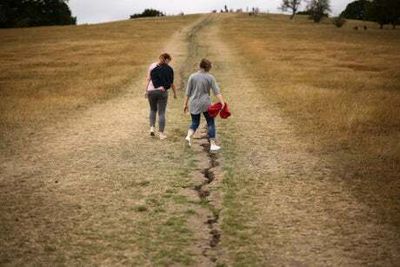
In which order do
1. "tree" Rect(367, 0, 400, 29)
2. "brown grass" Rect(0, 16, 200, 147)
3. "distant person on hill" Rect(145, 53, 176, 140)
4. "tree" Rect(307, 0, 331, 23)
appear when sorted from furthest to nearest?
"tree" Rect(307, 0, 331, 23) < "tree" Rect(367, 0, 400, 29) < "brown grass" Rect(0, 16, 200, 147) < "distant person on hill" Rect(145, 53, 176, 140)

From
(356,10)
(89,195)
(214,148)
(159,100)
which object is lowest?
(89,195)

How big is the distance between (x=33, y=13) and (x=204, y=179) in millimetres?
83729

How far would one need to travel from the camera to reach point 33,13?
82.6 meters

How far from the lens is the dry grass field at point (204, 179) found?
5922 millimetres

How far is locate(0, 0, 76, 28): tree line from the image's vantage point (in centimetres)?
7531

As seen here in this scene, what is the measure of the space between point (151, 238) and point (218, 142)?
5.21m

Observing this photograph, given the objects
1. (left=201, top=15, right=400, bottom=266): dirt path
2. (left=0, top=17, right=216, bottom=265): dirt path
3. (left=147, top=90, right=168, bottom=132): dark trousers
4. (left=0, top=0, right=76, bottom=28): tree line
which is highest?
(left=0, top=0, right=76, bottom=28): tree line

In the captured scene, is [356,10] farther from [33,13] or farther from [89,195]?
[89,195]

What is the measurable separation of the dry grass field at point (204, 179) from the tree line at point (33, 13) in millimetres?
61585

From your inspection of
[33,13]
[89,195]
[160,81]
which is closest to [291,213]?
[89,195]

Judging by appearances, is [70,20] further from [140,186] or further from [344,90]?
[140,186]

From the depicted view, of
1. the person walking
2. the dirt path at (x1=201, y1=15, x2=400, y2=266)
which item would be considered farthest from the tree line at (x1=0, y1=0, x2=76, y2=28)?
the dirt path at (x1=201, y1=15, x2=400, y2=266)

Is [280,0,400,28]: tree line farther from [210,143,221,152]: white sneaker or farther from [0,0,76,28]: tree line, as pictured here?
[210,143,221,152]: white sneaker

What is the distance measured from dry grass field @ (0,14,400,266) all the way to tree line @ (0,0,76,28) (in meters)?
61.6
